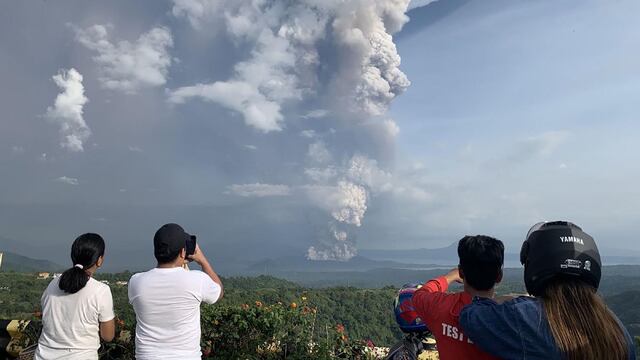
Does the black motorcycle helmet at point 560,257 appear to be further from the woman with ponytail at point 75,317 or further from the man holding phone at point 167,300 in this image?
the woman with ponytail at point 75,317

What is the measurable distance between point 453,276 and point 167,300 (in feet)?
5.46

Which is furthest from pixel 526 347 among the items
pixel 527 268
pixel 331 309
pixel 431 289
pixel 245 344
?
pixel 331 309

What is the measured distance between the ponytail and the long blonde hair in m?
2.71

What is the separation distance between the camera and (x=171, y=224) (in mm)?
2752

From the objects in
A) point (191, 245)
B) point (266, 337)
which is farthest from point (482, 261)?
point (266, 337)

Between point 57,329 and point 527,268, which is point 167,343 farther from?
point 527,268

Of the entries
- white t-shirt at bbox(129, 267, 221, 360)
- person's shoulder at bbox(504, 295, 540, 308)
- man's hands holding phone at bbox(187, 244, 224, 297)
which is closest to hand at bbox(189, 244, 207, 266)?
man's hands holding phone at bbox(187, 244, 224, 297)

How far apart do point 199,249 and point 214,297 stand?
0.33 m

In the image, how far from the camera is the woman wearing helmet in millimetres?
1497

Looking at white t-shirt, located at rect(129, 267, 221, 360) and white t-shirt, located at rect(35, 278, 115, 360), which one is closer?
white t-shirt, located at rect(129, 267, 221, 360)

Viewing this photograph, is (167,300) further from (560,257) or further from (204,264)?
(560,257)

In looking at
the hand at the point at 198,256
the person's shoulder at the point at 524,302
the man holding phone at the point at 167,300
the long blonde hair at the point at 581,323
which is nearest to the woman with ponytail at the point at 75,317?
the man holding phone at the point at 167,300

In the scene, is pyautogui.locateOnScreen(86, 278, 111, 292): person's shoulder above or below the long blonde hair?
above

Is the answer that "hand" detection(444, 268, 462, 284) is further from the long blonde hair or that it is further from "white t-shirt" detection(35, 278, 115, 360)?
"white t-shirt" detection(35, 278, 115, 360)
